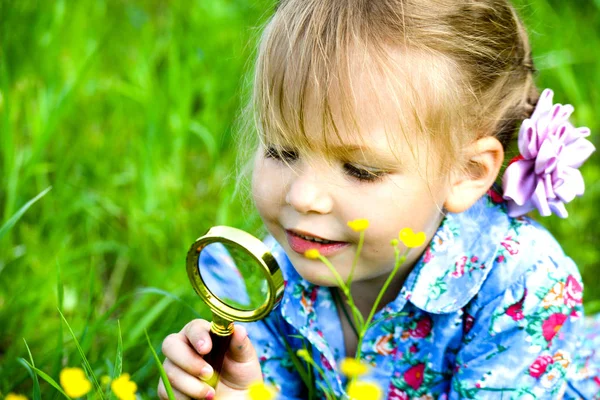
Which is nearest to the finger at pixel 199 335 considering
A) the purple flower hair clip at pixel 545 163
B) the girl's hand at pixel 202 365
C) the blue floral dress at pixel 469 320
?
the girl's hand at pixel 202 365

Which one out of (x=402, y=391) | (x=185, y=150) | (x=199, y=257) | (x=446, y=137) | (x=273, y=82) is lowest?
(x=402, y=391)

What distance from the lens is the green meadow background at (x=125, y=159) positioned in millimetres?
1950

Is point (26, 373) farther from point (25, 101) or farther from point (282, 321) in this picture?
point (25, 101)

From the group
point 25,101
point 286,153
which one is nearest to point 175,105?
point 25,101

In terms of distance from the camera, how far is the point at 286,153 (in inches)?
59.7

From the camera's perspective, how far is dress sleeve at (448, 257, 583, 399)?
1.63 metres

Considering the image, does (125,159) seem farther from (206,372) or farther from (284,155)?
(206,372)

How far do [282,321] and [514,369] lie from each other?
51cm

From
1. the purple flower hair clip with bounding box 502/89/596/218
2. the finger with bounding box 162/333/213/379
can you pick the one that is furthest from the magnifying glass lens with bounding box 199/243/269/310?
the purple flower hair clip with bounding box 502/89/596/218

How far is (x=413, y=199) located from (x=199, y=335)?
46 cm

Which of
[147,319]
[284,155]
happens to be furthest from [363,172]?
[147,319]

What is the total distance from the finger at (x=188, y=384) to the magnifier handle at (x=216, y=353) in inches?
0.7

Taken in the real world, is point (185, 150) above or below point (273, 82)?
below

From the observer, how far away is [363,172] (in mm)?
1471
